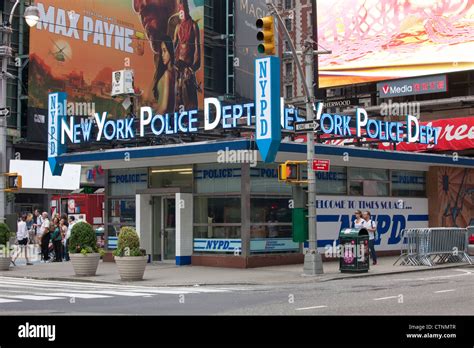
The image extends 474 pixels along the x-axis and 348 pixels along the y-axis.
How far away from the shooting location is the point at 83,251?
23.0 metres

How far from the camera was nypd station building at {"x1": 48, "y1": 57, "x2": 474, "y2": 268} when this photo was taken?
24688 mm

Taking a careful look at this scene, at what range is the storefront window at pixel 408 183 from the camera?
30781 mm

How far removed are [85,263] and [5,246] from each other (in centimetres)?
441

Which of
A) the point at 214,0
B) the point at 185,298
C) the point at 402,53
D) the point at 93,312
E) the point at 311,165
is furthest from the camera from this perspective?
the point at 214,0

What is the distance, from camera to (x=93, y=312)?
44.8ft

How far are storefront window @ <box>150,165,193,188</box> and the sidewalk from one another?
2.83 meters

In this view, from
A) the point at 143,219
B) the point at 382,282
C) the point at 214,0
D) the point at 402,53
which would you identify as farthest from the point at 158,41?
the point at 382,282

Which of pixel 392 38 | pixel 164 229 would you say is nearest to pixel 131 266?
pixel 164 229

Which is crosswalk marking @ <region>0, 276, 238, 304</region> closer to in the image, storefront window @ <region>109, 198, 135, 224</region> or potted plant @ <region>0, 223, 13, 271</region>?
potted plant @ <region>0, 223, 13, 271</region>

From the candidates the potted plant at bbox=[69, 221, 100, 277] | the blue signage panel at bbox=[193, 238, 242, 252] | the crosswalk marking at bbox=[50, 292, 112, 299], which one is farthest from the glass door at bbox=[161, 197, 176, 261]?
the crosswalk marking at bbox=[50, 292, 112, 299]

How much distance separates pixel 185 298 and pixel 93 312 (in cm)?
310
